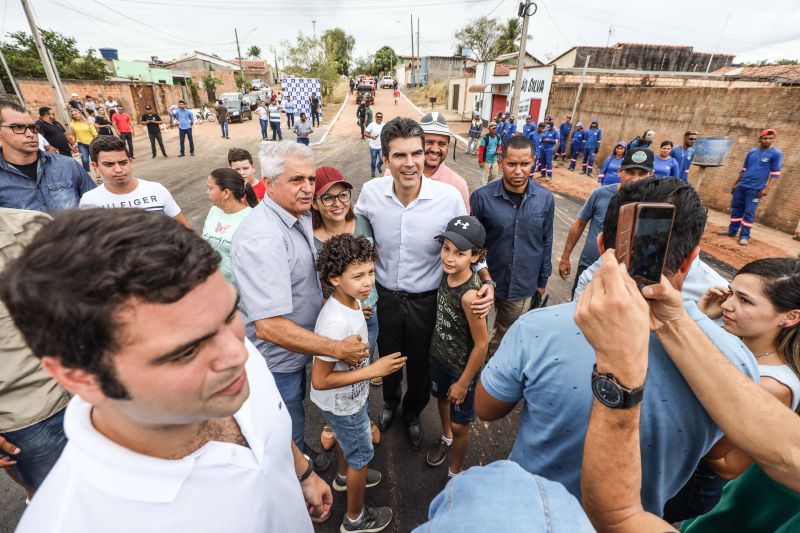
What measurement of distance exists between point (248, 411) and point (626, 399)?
116cm

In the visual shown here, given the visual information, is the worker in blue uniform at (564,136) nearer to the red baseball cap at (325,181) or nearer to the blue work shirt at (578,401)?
the red baseball cap at (325,181)

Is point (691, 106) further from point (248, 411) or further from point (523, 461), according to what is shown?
point (248, 411)

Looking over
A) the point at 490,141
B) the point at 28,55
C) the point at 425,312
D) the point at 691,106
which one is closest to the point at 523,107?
the point at 691,106

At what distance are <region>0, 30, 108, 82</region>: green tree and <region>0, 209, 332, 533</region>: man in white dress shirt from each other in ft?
137

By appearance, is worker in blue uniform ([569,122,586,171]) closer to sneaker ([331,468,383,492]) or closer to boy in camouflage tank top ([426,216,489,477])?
boy in camouflage tank top ([426,216,489,477])

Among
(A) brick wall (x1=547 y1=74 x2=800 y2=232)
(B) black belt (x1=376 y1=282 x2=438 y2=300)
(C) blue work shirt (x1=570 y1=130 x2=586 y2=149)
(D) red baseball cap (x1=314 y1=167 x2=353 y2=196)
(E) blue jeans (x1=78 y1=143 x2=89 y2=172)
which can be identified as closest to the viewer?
(D) red baseball cap (x1=314 y1=167 x2=353 y2=196)

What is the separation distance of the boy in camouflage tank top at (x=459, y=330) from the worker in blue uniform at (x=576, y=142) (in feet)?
48.2

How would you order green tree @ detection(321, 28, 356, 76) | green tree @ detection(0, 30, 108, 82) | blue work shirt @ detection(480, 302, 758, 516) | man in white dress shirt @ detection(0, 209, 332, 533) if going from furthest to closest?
green tree @ detection(321, 28, 356, 76) → green tree @ detection(0, 30, 108, 82) → blue work shirt @ detection(480, 302, 758, 516) → man in white dress shirt @ detection(0, 209, 332, 533)

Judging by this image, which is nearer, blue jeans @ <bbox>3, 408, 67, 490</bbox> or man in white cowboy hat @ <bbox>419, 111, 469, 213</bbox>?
blue jeans @ <bbox>3, 408, 67, 490</bbox>

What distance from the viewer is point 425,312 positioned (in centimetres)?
273

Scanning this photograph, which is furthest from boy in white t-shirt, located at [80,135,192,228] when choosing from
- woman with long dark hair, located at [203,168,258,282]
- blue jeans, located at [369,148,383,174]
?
blue jeans, located at [369,148,383,174]

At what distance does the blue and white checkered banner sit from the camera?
20.7 m

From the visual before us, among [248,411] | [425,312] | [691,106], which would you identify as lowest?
[425,312]

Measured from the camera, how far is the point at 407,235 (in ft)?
8.70
